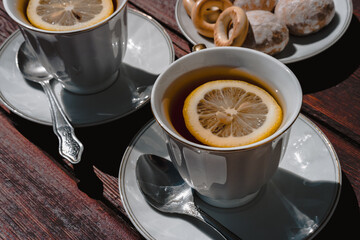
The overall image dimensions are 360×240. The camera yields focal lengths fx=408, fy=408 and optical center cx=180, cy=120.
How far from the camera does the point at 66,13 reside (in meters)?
0.81

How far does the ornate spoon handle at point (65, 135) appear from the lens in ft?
2.35

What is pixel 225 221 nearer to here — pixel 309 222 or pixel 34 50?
pixel 309 222

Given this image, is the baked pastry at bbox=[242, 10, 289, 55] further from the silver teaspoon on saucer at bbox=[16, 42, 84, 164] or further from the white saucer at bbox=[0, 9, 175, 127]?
the silver teaspoon on saucer at bbox=[16, 42, 84, 164]

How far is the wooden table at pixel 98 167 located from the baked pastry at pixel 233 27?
135 mm

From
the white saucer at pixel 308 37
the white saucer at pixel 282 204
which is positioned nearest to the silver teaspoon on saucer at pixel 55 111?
the white saucer at pixel 282 204

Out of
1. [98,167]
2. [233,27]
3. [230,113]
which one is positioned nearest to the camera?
[230,113]

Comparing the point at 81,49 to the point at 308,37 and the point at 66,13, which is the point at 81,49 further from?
the point at 308,37

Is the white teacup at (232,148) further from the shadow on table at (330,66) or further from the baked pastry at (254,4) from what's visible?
the baked pastry at (254,4)

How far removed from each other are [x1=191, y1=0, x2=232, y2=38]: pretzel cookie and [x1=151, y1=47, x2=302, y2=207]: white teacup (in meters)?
0.32

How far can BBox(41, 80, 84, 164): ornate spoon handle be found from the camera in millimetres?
718

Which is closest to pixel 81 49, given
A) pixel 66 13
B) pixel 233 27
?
pixel 66 13

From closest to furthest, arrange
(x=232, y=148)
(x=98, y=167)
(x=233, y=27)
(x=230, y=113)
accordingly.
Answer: (x=232, y=148)
(x=230, y=113)
(x=98, y=167)
(x=233, y=27)

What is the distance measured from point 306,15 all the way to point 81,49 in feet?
1.66

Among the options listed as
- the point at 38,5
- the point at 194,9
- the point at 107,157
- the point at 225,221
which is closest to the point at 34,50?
the point at 38,5
